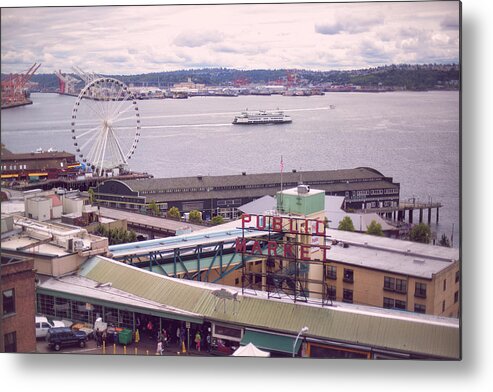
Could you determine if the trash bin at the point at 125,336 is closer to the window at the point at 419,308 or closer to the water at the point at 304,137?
the water at the point at 304,137

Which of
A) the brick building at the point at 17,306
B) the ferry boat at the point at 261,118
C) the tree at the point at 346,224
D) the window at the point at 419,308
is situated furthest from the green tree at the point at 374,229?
the ferry boat at the point at 261,118

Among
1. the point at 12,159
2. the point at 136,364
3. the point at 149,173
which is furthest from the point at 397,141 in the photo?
the point at 149,173

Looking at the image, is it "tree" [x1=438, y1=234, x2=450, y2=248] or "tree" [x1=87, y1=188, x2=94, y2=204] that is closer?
"tree" [x1=438, y1=234, x2=450, y2=248]

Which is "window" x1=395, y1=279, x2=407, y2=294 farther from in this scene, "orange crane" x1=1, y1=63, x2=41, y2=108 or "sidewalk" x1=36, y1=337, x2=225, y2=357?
"orange crane" x1=1, y1=63, x2=41, y2=108

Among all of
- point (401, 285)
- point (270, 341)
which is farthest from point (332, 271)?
point (270, 341)

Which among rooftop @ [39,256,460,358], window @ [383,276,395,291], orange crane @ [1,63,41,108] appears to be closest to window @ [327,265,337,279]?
window @ [383,276,395,291]
